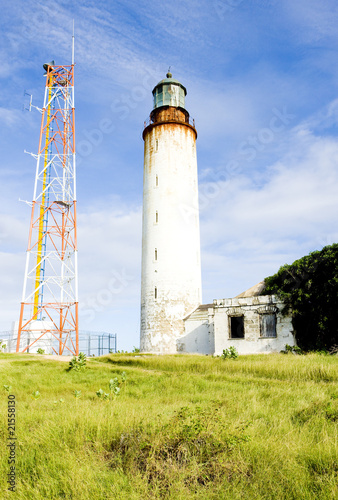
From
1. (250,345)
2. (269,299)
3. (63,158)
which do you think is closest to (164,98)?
(63,158)

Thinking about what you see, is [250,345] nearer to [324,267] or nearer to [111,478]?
[324,267]

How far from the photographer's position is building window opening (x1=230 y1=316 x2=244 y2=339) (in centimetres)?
2448

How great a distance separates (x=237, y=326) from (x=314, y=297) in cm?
586

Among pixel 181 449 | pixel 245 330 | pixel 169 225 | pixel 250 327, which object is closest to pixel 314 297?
pixel 250 327

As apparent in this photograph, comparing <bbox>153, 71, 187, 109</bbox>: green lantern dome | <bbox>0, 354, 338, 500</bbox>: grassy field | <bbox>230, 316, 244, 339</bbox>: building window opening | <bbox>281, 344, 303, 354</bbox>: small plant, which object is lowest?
<bbox>281, 344, 303, 354</bbox>: small plant

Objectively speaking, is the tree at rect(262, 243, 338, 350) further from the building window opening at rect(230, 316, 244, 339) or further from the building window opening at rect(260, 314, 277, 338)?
the building window opening at rect(230, 316, 244, 339)

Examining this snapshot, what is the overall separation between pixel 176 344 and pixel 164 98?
20.3 metres

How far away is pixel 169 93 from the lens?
31938 millimetres

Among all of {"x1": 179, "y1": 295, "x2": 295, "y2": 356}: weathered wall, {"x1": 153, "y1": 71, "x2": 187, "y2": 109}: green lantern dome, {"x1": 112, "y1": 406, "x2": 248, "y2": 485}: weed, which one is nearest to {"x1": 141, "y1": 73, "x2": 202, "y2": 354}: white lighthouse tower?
{"x1": 153, "y1": 71, "x2": 187, "y2": 109}: green lantern dome

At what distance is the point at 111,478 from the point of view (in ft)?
15.1

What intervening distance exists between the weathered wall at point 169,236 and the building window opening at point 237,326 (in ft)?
12.9

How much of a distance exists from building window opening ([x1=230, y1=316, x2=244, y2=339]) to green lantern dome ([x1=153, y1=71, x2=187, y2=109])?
18.3 meters

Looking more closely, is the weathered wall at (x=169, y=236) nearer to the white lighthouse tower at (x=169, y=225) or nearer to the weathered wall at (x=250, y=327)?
the white lighthouse tower at (x=169, y=225)

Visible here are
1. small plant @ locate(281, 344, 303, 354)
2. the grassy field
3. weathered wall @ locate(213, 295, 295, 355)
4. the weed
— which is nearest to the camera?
the grassy field
